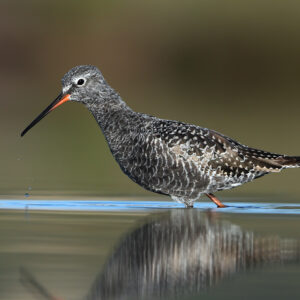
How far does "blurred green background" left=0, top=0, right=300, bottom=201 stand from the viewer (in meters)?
28.0

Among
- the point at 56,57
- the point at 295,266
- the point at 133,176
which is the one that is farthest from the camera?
the point at 56,57

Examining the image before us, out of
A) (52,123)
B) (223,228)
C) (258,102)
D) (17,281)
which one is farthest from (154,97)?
(17,281)

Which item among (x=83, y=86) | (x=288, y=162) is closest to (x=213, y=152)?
(x=288, y=162)

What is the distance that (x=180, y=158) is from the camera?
12547mm

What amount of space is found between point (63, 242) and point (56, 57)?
98.1 feet

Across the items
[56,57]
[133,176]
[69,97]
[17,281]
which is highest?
[56,57]

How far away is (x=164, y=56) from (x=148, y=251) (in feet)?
110

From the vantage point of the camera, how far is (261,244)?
9.61 metres

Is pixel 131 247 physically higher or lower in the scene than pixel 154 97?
lower

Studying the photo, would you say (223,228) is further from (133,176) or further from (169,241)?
(133,176)

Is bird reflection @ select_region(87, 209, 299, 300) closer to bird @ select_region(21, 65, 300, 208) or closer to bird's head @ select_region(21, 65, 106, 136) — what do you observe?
bird @ select_region(21, 65, 300, 208)

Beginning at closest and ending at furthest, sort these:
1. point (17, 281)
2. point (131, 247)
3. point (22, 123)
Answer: point (17, 281) → point (131, 247) → point (22, 123)

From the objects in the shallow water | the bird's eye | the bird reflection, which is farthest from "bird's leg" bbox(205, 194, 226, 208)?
the bird's eye

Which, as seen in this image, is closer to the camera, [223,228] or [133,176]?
[223,228]
